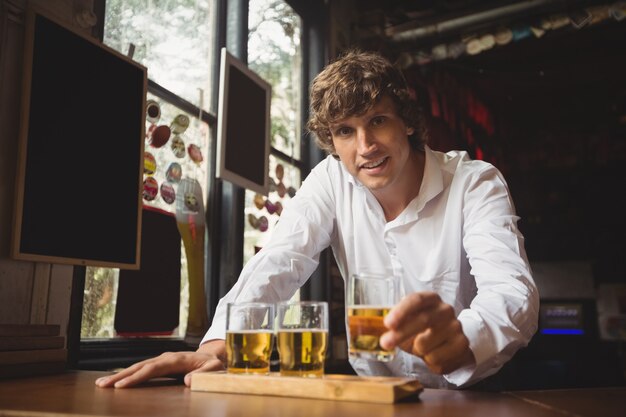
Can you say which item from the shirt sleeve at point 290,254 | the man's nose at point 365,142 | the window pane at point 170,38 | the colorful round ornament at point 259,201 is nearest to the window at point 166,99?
the window pane at point 170,38

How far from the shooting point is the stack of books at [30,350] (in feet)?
4.58

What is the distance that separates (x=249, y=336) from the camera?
43.3 inches

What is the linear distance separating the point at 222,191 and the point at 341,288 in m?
1.46

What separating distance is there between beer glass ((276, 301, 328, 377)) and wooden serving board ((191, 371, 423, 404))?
0.04m

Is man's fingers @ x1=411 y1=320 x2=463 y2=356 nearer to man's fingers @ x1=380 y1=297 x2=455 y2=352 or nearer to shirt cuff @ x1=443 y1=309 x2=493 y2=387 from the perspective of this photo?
man's fingers @ x1=380 y1=297 x2=455 y2=352

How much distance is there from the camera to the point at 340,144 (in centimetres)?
176

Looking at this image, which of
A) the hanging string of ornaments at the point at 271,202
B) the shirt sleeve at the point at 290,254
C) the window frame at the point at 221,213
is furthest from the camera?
the hanging string of ornaments at the point at 271,202

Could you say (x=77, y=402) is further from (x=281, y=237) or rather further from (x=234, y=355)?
(x=281, y=237)

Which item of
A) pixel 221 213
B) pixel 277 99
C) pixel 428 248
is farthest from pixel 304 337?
pixel 277 99

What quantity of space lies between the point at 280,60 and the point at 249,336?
9.66ft

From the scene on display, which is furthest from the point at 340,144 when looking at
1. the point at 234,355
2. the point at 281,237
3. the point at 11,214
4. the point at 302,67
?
the point at 302,67

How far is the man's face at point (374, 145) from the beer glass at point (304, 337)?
28.4 inches

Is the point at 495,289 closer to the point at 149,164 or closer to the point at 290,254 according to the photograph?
the point at 290,254

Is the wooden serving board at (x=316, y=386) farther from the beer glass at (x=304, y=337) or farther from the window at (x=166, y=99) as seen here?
the window at (x=166, y=99)
